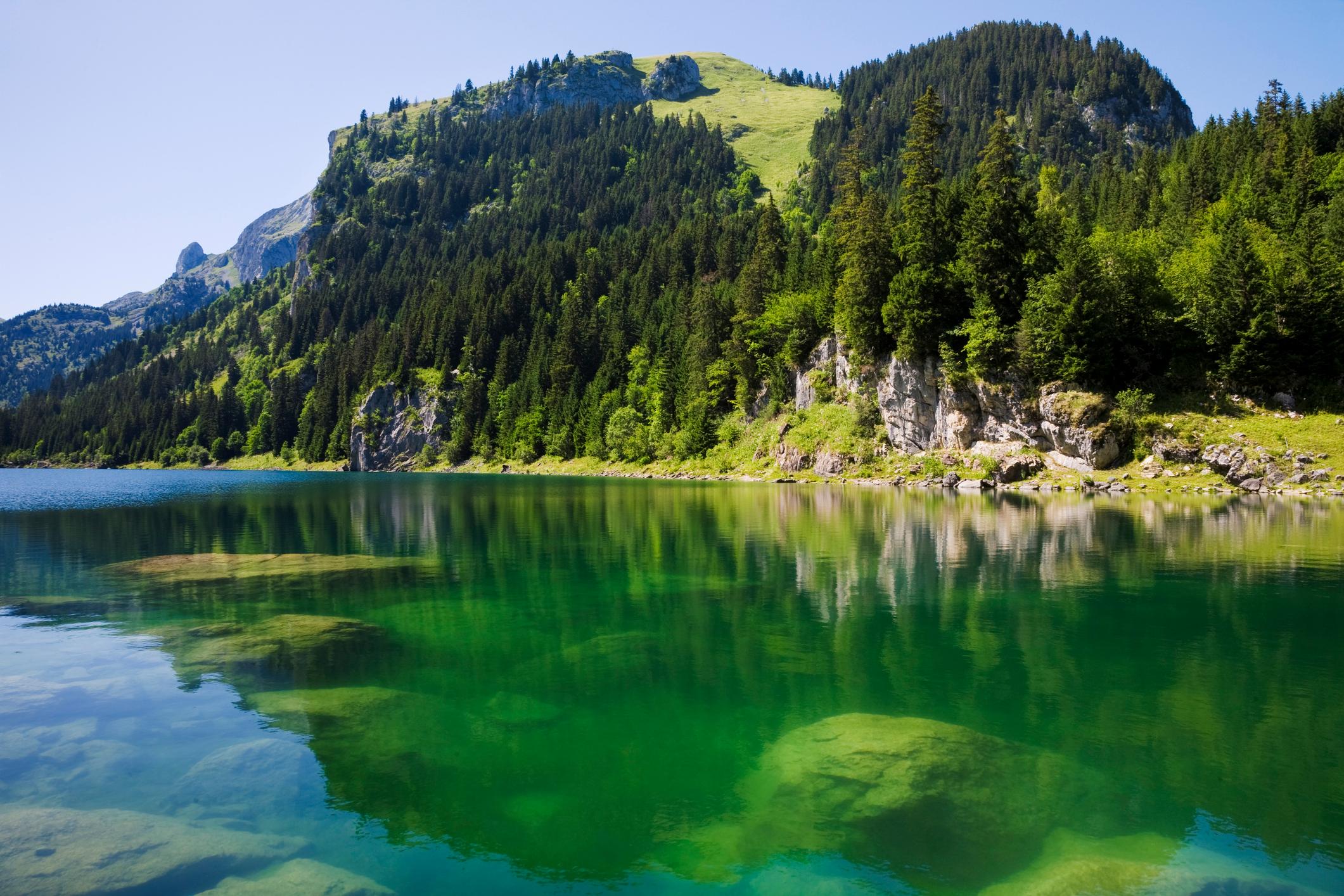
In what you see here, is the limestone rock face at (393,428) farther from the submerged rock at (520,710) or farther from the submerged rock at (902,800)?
the submerged rock at (902,800)

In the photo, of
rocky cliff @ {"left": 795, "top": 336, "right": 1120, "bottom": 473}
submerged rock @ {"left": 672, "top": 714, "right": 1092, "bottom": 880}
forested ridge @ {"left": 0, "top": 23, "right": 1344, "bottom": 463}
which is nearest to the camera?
submerged rock @ {"left": 672, "top": 714, "right": 1092, "bottom": 880}

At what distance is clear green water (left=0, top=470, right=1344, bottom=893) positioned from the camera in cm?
832

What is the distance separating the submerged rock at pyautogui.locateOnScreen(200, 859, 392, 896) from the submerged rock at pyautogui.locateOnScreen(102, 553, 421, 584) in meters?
21.1

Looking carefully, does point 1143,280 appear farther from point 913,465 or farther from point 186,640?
point 186,640

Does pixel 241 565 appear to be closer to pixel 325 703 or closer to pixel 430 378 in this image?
pixel 325 703

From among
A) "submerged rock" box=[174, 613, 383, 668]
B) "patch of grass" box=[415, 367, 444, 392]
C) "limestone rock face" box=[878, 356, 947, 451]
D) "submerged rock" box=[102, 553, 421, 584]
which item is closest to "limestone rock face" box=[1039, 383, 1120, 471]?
"limestone rock face" box=[878, 356, 947, 451]

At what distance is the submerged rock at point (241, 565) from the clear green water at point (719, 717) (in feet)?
1.54

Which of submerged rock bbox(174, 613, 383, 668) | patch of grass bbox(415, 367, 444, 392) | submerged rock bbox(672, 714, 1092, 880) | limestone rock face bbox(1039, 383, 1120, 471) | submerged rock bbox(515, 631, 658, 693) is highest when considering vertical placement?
patch of grass bbox(415, 367, 444, 392)

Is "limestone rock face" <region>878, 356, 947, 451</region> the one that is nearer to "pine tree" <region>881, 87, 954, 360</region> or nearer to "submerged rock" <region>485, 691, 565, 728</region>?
"pine tree" <region>881, 87, 954, 360</region>

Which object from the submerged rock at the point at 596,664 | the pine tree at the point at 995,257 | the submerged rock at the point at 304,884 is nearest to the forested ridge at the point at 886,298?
the pine tree at the point at 995,257

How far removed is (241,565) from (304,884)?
2511cm

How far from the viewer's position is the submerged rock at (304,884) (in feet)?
24.8

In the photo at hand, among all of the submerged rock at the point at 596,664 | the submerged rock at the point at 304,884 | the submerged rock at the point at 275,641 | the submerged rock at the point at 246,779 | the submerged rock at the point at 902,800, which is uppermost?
the submerged rock at the point at 304,884

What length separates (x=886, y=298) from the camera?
Answer: 7581 cm
